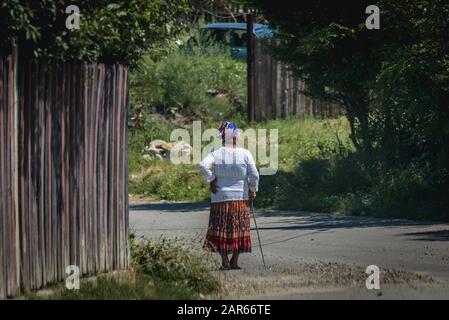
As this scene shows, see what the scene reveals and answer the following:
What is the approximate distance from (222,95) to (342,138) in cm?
563

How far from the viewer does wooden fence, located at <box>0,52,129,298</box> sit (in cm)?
982

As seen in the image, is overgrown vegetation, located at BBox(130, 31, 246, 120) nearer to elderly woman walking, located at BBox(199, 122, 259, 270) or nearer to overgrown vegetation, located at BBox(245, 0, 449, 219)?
overgrown vegetation, located at BBox(245, 0, 449, 219)

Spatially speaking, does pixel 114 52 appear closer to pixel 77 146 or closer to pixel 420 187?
pixel 77 146

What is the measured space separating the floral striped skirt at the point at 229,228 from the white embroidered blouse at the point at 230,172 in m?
0.09

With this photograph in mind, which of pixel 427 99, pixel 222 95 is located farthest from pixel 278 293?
pixel 222 95

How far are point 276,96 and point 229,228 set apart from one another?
17573mm

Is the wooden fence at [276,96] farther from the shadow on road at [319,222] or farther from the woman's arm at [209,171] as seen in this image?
the woman's arm at [209,171]

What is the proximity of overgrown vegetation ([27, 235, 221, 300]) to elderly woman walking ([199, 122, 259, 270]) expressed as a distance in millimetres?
559

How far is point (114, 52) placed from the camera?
1146 cm

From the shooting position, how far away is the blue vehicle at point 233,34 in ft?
122

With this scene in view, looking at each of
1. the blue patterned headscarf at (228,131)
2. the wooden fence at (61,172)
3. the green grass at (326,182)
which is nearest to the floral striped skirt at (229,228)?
the blue patterned headscarf at (228,131)

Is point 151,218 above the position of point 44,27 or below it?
below

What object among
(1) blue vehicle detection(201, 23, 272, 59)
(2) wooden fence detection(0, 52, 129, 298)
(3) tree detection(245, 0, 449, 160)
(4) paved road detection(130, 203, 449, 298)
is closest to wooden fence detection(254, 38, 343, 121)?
(1) blue vehicle detection(201, 23, 272, 59)

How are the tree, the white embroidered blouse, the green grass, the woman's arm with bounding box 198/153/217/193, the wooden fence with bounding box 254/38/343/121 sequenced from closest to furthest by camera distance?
the woman's arm with bounding box 198/153/217/193
the white embroidered blouse
the tree
the green grass
the wooden fence with bounding box 254/38/343/121
